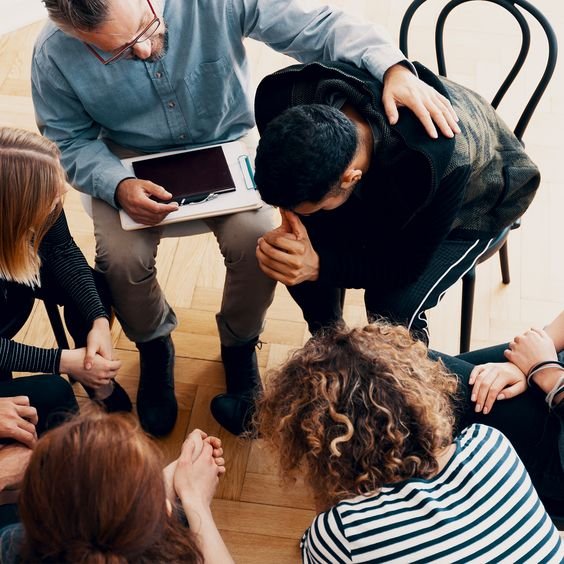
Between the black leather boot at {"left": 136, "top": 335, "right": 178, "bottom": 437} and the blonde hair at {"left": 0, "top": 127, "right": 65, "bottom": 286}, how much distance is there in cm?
46

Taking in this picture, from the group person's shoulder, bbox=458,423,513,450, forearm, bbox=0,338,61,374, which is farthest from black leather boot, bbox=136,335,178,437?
person's shoulder, bbox=458,423,513,450

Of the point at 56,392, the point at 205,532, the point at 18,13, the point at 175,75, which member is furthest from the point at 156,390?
the point at 18,13

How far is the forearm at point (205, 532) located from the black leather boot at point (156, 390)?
0.59 m

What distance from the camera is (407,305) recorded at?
1.62 m

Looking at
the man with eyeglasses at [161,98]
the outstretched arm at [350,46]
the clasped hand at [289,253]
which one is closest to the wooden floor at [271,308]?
the man with eyeglasses at [161,98]

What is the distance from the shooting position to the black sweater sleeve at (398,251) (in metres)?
1.43

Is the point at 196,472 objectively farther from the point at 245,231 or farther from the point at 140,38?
the point at 140,38

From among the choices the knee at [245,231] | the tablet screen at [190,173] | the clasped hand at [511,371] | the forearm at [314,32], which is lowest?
the clasped hand at [511,371]

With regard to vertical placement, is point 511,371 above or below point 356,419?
below

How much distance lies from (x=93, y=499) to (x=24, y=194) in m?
0.72

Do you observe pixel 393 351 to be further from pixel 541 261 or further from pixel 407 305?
pixel 541 261

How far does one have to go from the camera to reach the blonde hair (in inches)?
54.8

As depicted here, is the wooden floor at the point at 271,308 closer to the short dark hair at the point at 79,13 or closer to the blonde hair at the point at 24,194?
the blonde hair at the point at 24,194

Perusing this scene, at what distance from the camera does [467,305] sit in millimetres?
1811
